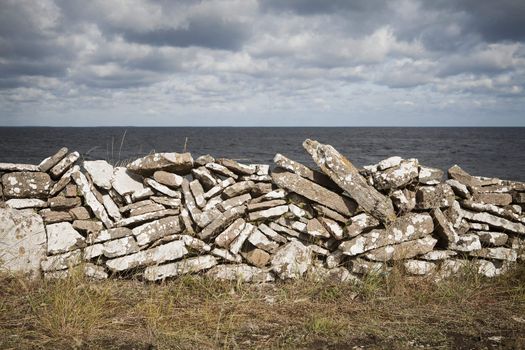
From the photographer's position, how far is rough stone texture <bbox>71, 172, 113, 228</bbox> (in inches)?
221

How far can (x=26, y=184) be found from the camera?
562cm

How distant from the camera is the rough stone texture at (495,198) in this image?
20.8 ft

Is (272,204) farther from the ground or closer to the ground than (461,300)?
farther from the ground

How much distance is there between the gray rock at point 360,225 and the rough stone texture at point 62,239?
3.91m

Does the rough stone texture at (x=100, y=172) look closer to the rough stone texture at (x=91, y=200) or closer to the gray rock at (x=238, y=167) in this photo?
the rough stone texture at (x=91, y=200)

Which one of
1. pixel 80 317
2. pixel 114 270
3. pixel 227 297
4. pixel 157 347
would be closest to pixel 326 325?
pixel 227 297

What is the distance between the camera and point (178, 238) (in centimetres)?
551

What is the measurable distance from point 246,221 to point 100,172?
98.5 inches

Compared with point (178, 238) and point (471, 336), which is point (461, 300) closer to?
point (471, 336)

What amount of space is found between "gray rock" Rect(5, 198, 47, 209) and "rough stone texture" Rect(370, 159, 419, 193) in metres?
5.17

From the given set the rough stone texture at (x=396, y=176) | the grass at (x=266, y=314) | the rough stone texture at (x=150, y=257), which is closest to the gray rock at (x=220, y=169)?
the rough stone texture at (x=150, y=257)

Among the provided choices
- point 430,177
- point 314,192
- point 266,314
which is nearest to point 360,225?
point 314,192

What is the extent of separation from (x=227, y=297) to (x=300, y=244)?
1.43 meters

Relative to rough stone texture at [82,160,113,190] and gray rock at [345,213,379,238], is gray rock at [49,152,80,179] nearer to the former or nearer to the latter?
rough stone texture at [82,160,113,190]
